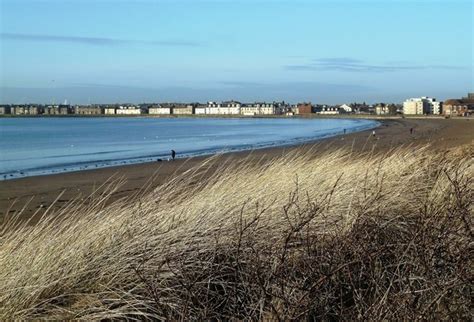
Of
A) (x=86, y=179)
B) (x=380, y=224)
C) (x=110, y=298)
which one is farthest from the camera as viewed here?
(x=86, y=179)

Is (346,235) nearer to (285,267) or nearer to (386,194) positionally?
(285,267)

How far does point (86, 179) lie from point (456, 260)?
58.4 ft

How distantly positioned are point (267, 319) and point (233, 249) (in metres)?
0.89

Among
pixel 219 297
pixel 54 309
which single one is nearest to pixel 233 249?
pixel 219 297

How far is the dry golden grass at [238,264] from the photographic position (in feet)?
11.6

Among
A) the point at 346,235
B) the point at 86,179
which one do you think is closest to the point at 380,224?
the point at 346,235

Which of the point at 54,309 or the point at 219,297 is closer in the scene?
the point at 54,309

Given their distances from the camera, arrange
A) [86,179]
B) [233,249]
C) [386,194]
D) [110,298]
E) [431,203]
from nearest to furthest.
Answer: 1. [110,298]
2. [233,249]
3. [431,203]
4. [386,194]
5. [86,179]

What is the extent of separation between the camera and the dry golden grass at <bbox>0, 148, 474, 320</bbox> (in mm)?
3523

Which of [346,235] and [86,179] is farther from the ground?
[346,235]

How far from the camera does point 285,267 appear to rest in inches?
153

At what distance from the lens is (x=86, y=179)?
20.3 meters

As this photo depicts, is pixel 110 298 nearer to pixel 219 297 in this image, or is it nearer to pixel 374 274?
pixel 219 297

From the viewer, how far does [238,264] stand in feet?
13.0
